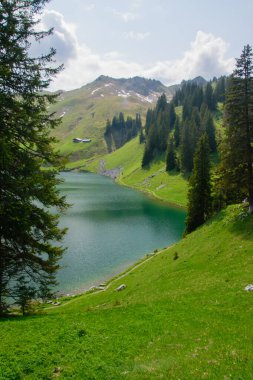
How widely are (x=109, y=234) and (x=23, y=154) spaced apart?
2141 inches

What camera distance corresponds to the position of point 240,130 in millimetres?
38000

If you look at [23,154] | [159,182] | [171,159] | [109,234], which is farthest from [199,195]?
[171,159]

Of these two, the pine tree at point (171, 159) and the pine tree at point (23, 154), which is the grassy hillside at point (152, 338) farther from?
the pine tree at point (171, 159)

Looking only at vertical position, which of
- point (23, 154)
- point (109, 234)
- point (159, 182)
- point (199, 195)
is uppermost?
point (23, 154)

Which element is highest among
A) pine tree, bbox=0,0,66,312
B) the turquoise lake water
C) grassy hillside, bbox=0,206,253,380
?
pine tree, bbox=0,0,66,312

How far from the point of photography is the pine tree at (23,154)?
1856cm

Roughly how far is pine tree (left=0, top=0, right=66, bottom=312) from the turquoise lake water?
2416 centimetres

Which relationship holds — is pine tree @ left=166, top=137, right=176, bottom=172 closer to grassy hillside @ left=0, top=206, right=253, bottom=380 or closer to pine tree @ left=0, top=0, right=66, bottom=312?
grassy hillside @ left=0, top=206, right=253, bottom=380

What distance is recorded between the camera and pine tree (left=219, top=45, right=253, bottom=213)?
3716cm

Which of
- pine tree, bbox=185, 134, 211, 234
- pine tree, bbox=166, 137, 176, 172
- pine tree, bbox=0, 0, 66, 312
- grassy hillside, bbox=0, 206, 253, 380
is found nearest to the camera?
grassy hillside, bbox=0, 206, 253, 380

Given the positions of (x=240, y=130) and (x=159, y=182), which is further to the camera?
(x=159, y=182)

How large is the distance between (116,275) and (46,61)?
1344 inches

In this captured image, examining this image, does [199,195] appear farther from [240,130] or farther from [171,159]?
[171,159]

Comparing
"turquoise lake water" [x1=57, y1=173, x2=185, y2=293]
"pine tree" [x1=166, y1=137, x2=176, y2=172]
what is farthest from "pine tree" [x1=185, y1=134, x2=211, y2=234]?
"pine tree" [x1=166, y1=137, x2=176, y2=172]
